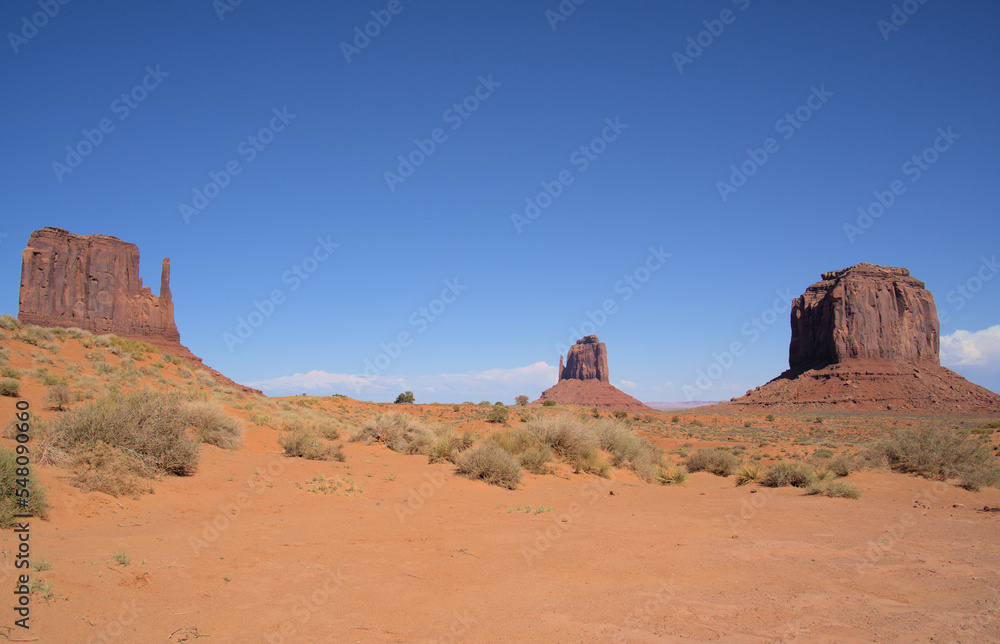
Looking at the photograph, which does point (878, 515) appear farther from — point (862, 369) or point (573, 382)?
point (573, 382)

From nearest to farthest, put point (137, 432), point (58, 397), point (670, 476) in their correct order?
point (137, 432)
point (58, 397)
point (670, 476)

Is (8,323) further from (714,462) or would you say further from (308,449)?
(714,462)

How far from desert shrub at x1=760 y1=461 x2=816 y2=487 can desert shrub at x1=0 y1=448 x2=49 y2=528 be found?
1532 centimetres

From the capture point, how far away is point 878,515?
9.96 meters

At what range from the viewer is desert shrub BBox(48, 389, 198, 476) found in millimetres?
8719

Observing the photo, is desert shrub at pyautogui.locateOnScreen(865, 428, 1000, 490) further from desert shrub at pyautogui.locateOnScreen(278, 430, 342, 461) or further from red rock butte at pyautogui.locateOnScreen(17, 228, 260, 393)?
red rock butte at pyautogui.locateOnScreen(17, 228, 260, 393)

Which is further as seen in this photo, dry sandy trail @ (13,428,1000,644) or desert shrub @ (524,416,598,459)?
desert shrub @ (524,416,598,459)

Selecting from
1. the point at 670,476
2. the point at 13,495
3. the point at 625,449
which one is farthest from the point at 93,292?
the point at 670,476

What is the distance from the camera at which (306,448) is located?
44.9 ft

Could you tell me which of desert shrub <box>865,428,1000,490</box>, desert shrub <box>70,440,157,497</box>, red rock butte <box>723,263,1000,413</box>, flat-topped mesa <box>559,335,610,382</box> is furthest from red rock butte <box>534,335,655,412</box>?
desert shrub <box>70,440,157,497</box>

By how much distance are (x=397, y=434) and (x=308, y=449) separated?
4325 millimetres

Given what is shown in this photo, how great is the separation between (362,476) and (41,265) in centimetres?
5470

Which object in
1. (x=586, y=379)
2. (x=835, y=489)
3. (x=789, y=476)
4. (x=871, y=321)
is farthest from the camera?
(x=586, y=379)

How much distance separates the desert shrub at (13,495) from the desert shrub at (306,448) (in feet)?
23.7
